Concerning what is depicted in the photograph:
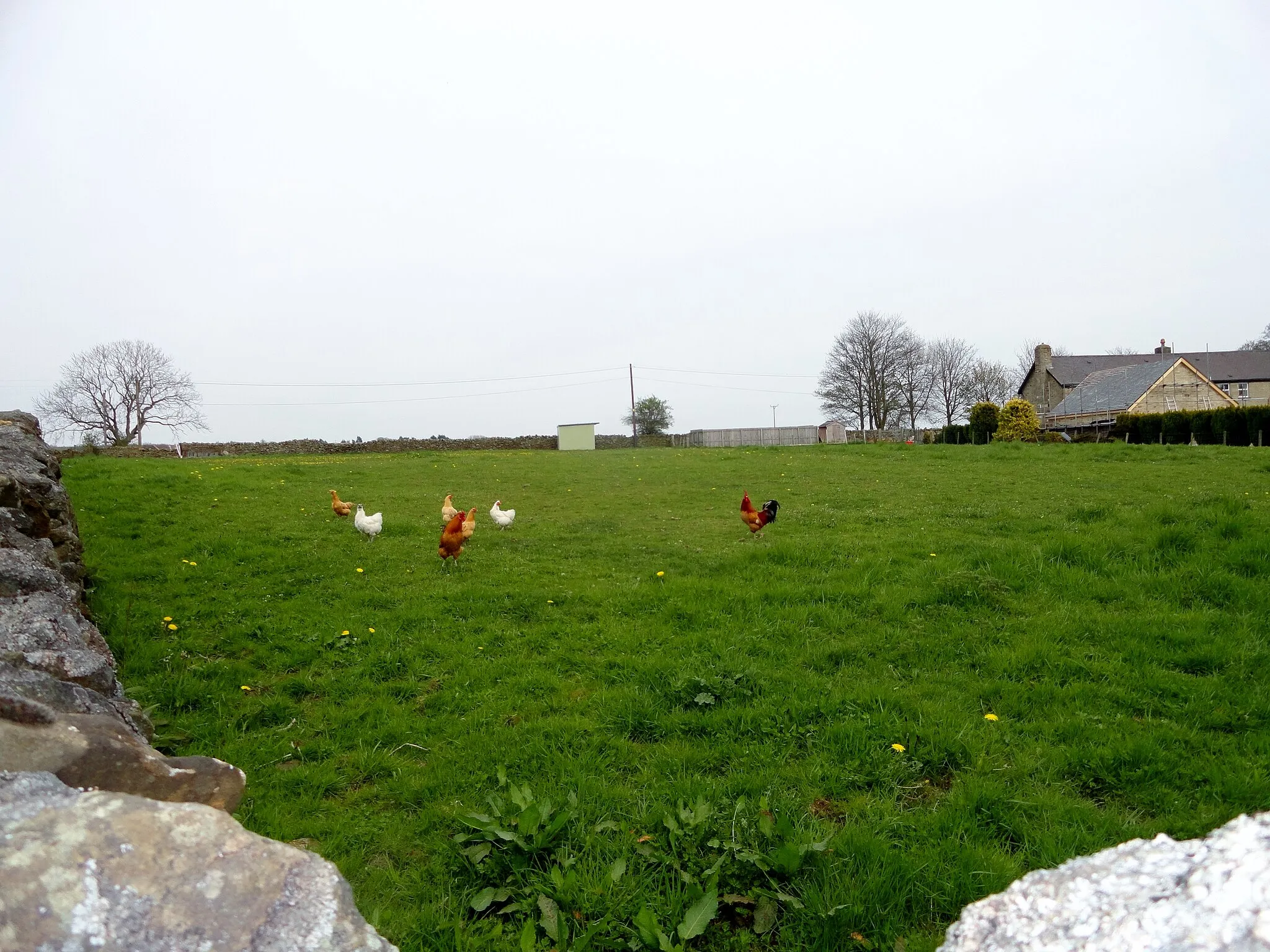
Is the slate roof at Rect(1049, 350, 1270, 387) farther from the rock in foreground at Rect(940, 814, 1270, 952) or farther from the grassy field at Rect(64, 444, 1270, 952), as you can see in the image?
the rock in foreground at Rect(940, 814, 1270, 952)

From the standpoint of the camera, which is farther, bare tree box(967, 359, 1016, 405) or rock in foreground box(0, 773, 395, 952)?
bare tree box(967, 359, 1016, 405)

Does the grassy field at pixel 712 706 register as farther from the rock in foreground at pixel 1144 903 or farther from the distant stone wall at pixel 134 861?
the rock in foreground at pixel 1144 903

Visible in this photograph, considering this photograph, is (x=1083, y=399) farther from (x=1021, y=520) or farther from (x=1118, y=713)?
(x=1118, y=713)

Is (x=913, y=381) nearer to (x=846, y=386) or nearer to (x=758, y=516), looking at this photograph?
(x=846, y=386)

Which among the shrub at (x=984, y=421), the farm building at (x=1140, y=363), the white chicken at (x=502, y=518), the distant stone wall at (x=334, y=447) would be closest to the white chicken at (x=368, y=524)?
the white chicken at (x=502, y=518)

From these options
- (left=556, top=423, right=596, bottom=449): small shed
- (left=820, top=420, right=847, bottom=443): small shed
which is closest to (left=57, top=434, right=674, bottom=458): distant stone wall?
(left=556, top=423, right=596, bottom=449): small shed

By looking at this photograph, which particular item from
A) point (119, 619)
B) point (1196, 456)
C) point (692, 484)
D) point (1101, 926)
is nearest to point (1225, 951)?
point (1101, 926)

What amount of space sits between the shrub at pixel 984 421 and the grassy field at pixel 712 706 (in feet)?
129

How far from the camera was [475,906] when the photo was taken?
10.8 ft

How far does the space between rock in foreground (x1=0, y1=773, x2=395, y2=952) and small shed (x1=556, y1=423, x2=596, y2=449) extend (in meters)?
46.8

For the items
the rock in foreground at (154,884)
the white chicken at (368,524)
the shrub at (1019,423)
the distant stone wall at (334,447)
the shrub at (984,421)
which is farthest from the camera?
the shrub at (984,421)

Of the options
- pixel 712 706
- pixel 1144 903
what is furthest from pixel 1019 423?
pixel 1144 903

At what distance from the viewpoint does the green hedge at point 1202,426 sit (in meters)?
31.8

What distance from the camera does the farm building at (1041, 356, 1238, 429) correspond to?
49.8 m
